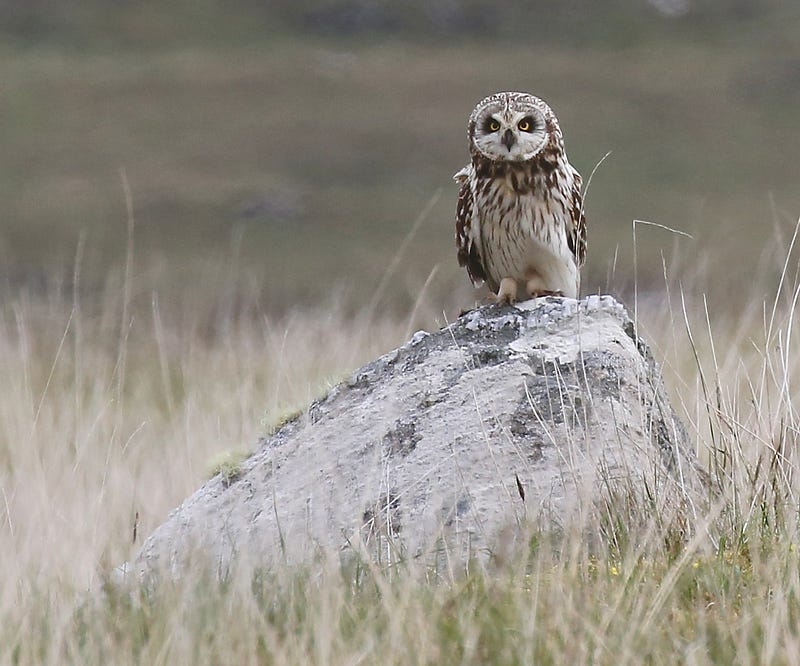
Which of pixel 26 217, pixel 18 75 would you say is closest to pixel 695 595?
pixel 26 217

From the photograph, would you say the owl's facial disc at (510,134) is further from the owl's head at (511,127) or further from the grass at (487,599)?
the grass at (487,599)

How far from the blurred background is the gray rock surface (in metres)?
48.9

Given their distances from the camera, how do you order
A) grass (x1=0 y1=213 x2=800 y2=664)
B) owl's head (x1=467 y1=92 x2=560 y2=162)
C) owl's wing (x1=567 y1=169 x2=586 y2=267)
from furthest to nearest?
owl's wing (x1=567 y1=169 x2=586 y2=267), owl's head (x1=467 y1=92 x2=560 y2=162), grass (x1=0 y1=213 x2=800 y2=664)

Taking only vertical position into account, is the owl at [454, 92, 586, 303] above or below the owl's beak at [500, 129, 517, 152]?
below

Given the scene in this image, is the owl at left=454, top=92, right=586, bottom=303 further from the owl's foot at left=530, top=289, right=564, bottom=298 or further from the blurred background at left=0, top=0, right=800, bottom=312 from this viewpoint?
the blurred background at left=0, top=0, right=800, bottom=312

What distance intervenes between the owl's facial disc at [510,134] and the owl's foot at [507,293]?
0.41m

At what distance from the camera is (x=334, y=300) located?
8.63 meters

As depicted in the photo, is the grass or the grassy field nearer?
the grass

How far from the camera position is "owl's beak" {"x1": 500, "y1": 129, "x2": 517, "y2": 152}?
517cm

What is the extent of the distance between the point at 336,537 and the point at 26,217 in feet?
212

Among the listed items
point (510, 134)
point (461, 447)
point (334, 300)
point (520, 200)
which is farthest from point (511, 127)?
point (334, 300)

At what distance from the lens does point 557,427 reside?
4.75 m

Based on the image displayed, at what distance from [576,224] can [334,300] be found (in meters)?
3.34

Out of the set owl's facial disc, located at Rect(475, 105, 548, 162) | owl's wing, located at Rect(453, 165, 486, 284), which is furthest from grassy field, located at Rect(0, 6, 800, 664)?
owl's facial disc, located at Rect(475, 105, 548, 162)
